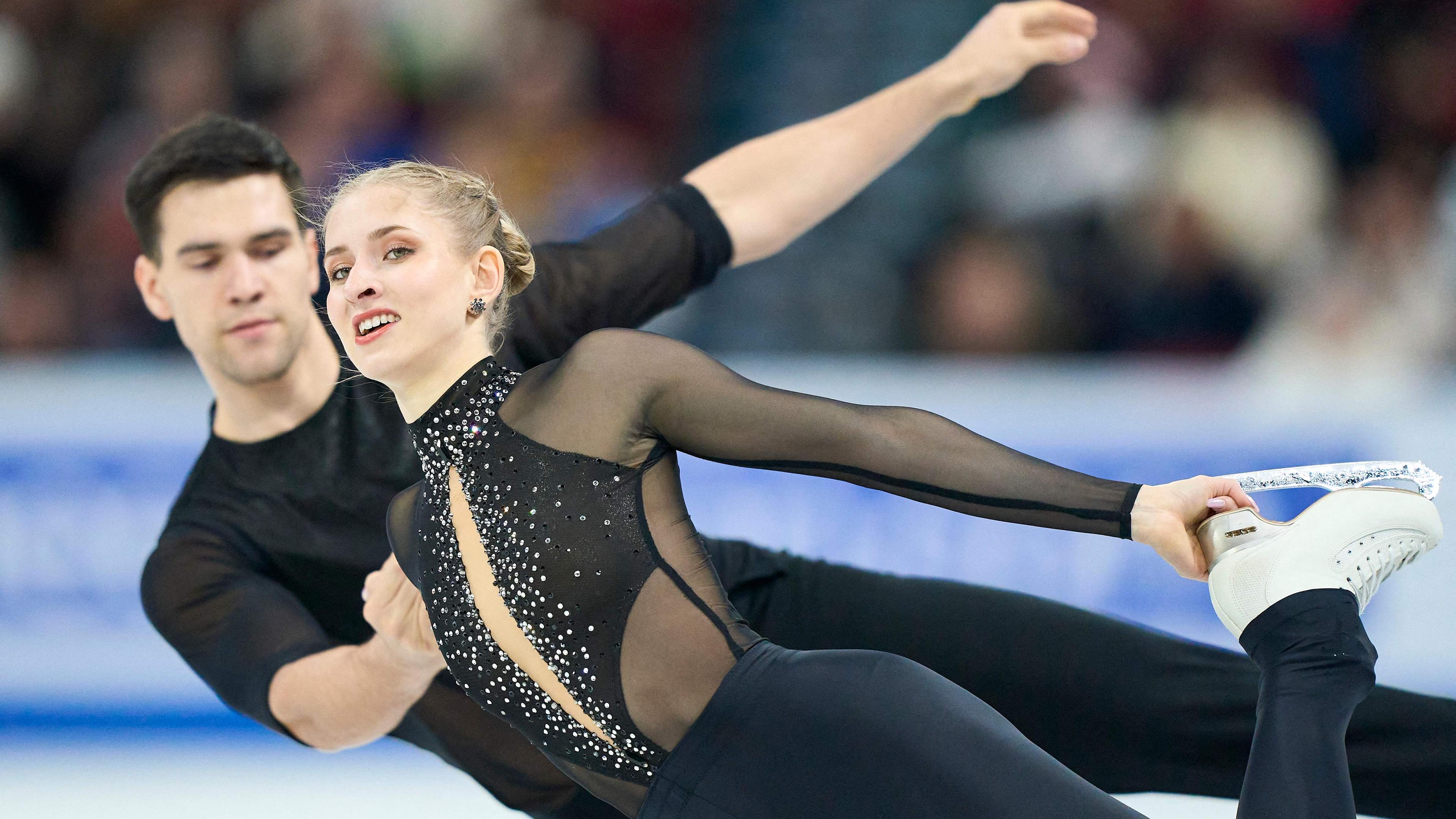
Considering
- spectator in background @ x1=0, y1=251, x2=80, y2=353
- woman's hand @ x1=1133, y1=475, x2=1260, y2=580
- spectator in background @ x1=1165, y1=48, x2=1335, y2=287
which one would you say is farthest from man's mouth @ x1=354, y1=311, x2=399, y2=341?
spectator in background @ x1=1165, y1=48, x2=1335, y2=287

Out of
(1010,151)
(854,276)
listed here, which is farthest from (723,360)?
(1010,151)

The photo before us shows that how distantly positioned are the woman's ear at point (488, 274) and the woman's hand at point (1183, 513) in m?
0.92

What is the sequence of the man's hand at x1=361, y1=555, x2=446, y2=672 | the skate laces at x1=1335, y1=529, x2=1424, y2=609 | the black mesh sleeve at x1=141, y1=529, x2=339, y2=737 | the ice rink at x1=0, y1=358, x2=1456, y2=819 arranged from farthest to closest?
the ice rink at x1=0, y1=358, x2=1456, y2=819 < the black mesh sleeve at x1=141, y1=529, x2=339, y2=737 < the man's hand at x1=361, y1=555, x2=446, y2=672 < the skate laces at x1=1335, y1=529, x2=1424, y2=609

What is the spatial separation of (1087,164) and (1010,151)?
275 millimetres

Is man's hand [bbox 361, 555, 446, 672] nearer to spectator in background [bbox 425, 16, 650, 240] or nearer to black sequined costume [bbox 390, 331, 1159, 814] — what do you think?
black sequined costume [bbox 390, 331, 1159, 814]

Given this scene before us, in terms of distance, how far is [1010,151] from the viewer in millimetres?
5020

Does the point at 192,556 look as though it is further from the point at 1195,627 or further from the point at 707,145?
the point at 707,145

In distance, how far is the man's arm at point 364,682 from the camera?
2.27 m

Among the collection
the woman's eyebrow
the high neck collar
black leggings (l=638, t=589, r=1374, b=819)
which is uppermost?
the woman's eyebrow

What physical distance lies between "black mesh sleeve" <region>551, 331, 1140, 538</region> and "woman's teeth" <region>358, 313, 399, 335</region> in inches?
9.7

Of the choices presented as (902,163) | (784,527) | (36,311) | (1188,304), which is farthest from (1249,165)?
(36,311)

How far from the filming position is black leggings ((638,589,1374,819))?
1.70 m

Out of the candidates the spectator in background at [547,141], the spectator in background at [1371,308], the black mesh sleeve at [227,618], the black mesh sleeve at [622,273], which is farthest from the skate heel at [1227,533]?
the spectator in background at [547,141]

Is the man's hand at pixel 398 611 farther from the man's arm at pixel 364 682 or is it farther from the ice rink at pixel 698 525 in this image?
the ice rink at pixel 698 525
